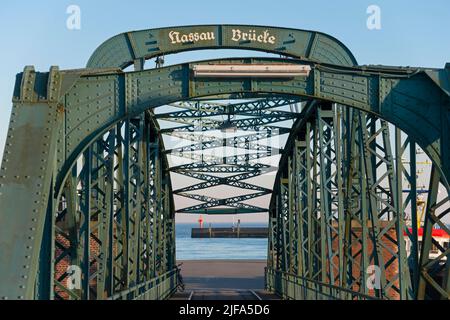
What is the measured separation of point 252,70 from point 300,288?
551 inches

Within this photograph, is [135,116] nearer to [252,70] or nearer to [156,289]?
[252,70]

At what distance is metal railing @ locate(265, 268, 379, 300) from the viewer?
20016mm

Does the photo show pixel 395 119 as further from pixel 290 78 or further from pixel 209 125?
pixel 209 125

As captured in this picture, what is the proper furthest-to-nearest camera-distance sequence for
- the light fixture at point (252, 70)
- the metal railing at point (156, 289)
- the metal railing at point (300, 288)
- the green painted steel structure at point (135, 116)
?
the metal railing at point (156, 289) → the metal railing at point (300, 288) → the light fixture at point (252, 70) → the green painted steel structure at point (135, 116)

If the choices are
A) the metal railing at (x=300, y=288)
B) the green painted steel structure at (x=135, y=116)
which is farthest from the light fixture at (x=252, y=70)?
the metal railing at (x=300, y=288)

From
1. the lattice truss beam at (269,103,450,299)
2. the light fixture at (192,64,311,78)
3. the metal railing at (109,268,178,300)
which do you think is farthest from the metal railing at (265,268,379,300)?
the light fixture at (192,64,311,78)

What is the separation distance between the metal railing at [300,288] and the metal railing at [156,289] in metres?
4.78

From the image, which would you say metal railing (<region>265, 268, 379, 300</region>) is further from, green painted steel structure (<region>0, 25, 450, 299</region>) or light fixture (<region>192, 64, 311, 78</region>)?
light fixture (<region>192, 64, 311, 78</region>)

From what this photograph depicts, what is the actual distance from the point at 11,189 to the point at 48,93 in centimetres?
187

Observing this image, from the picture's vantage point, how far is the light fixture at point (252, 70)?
13875 mm

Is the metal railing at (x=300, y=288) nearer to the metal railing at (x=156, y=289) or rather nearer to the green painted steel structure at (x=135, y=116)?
the green painted steel structure at (x=135, y=116)

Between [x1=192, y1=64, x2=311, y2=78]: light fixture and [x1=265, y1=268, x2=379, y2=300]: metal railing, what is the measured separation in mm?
4891
